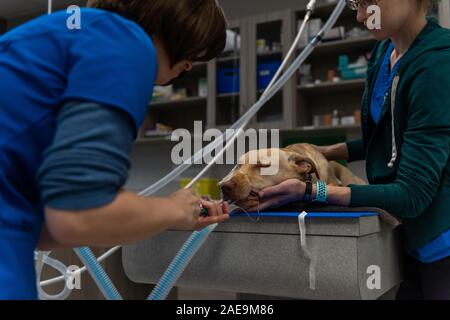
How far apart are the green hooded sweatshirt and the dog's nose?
0.27 metres

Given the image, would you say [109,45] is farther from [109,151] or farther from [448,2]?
[448,2]

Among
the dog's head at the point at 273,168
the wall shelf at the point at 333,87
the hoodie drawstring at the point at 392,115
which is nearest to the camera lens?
the hoodie drawstring at the point at 392,115

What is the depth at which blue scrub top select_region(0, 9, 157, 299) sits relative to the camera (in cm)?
45

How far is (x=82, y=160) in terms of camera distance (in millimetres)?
414

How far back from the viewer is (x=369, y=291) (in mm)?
781

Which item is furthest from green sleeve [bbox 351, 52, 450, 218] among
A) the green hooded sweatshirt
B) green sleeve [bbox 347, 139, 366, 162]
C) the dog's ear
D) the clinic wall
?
the clinic wall

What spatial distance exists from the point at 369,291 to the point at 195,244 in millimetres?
345

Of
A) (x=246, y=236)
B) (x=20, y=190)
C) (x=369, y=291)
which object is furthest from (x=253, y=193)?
(x=20, y=190)

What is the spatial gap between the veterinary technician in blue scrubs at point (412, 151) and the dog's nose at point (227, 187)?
77 millimetres

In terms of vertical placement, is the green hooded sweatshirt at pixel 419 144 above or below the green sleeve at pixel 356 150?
above

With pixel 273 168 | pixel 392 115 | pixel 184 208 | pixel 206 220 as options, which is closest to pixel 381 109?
pixel 392 115

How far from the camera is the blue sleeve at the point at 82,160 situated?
0.41m

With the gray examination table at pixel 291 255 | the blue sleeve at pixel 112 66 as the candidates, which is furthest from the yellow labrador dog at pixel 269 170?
the blue sleeve at pixel 112 66

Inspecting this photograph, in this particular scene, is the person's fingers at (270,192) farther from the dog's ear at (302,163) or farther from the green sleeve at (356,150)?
the green sleeve at (356,150)
